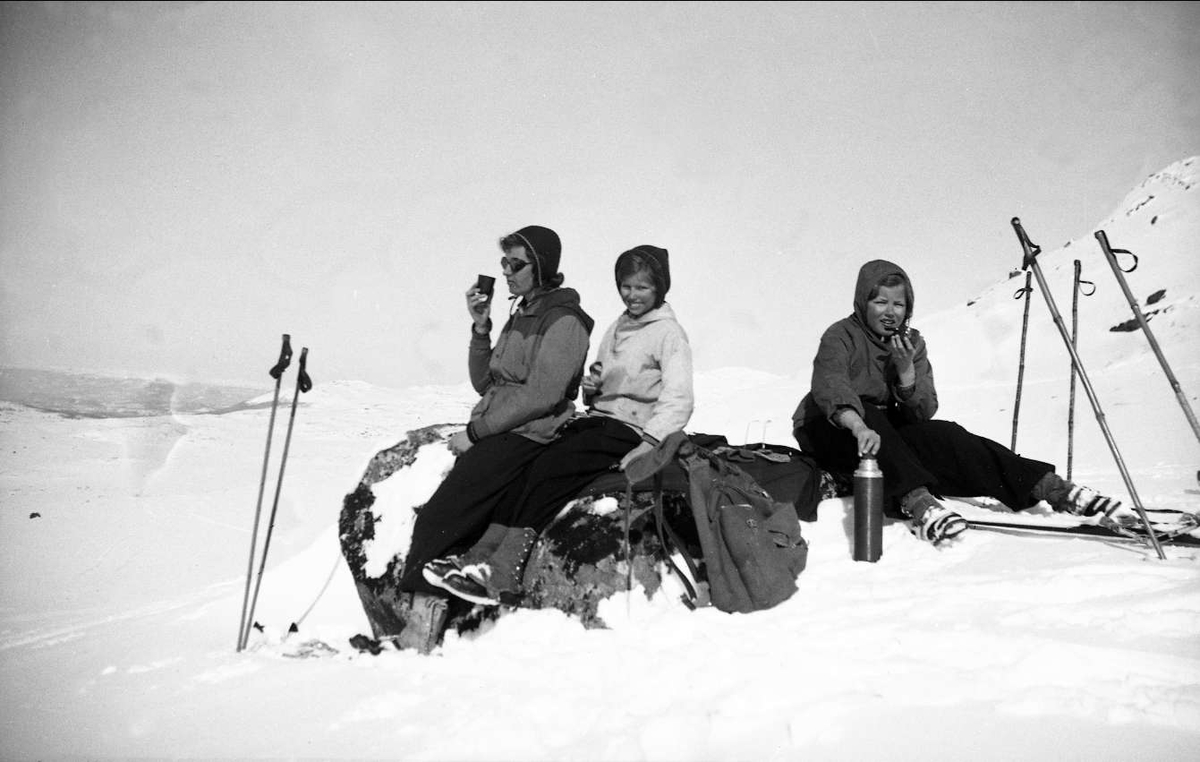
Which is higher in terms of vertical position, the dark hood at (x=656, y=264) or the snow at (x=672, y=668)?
the dark hood at (x=656, y=264)

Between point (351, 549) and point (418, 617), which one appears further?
point (351, 549)

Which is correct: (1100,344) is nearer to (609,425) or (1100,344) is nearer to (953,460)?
(953,460)

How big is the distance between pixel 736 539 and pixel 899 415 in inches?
74.9

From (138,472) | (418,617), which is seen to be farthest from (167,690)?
(138,472)

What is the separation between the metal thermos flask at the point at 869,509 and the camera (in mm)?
3887

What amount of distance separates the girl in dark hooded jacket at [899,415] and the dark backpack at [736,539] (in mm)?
885

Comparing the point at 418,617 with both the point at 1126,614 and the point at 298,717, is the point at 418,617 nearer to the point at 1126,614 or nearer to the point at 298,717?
the point at 298,717

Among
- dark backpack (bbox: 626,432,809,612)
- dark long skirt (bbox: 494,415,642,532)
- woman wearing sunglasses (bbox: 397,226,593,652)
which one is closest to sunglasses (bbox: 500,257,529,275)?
woman wearing sunglasses (bbox: 397,226,593,652)

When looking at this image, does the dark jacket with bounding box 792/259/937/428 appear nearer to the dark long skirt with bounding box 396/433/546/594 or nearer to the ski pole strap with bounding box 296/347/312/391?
the dark long skirt with bounding box 396/433/546/594

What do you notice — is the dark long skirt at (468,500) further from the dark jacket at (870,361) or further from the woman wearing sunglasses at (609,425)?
the dark jacket at (870,361)

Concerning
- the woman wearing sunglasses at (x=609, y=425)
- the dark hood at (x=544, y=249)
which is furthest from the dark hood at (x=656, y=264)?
the dark hood at (x=544, y=249)

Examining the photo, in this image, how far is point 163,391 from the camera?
14062 mm

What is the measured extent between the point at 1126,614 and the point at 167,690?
389 centimetres

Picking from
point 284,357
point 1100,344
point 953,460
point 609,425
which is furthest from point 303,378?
point 1100,344
